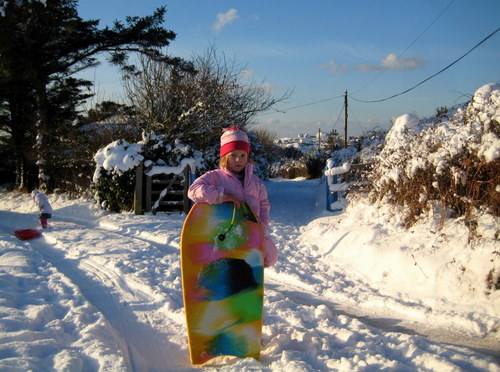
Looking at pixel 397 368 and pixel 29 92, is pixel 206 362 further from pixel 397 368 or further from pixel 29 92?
pixel 29 92

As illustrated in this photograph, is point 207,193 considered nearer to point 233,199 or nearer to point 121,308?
point 233,199

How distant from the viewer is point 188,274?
3246 millimetres

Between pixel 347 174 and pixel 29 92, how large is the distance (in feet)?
55.1

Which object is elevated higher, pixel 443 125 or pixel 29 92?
pixel 29 92

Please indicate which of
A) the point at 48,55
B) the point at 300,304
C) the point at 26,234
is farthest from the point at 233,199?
the point at 48,55

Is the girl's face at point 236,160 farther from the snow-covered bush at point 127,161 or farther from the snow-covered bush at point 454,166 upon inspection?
the snow-covered bush at point 127,161

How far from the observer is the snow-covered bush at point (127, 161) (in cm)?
1164

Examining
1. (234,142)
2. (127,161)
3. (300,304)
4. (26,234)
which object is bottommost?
(300,304)

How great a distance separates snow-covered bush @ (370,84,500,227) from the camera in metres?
5.06

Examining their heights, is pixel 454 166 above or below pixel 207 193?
above

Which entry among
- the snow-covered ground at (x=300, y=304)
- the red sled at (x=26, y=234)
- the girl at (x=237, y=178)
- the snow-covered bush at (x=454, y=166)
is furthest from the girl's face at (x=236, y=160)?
the red sled at (x=26, y=234)

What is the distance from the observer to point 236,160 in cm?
357

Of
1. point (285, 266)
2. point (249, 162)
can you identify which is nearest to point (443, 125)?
point (285, 266)

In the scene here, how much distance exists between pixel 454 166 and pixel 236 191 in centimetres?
354
